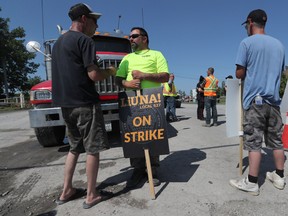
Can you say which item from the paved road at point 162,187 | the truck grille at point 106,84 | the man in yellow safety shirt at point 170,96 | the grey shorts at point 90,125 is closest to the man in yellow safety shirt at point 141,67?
the paved road at point 162,187

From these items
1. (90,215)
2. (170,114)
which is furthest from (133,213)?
(170,114)

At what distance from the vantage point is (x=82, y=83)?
268cm

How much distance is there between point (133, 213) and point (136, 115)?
3.66ft

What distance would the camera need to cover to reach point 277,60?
Answer: 9.48 feet

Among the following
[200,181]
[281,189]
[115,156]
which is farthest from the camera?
[115,156]

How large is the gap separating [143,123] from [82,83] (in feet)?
2.93

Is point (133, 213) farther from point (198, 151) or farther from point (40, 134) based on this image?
point (40, 134)

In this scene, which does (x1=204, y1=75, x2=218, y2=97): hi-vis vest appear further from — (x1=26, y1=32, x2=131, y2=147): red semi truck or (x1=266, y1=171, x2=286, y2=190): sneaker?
(x1=266, y1=171, x2=286, y2=190): sneaker

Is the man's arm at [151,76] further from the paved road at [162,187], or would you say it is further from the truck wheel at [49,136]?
the truck wheel at [49,136]

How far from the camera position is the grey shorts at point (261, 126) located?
2928 millimetres

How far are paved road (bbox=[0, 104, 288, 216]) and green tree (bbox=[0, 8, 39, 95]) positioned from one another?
37723 mm

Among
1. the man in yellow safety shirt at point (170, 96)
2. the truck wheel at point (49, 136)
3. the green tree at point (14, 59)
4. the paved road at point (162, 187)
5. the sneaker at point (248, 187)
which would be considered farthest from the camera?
the green tree at point (14, 59)

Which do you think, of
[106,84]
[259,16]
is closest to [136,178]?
[259,16]

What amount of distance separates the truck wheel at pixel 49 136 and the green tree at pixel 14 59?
35.9m
